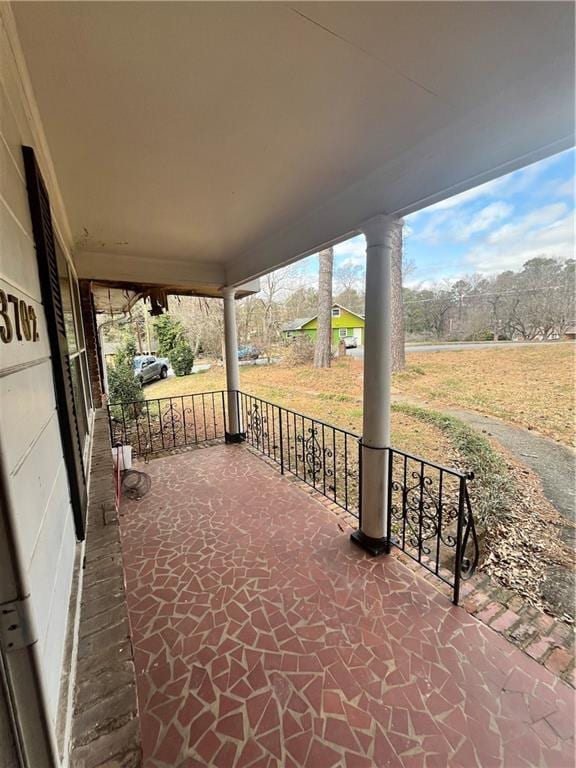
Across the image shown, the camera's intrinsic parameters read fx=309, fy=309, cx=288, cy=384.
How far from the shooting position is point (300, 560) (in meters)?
2.36

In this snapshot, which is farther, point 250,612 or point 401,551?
point 401,551

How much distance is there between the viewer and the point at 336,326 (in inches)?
627

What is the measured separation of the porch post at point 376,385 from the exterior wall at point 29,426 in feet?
6.16

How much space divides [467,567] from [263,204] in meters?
3.15

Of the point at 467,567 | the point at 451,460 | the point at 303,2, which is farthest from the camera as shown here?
the point at 451,460

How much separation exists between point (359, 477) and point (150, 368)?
11.6 metres

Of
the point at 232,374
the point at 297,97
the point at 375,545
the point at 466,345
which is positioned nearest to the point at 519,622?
the point at 375,545

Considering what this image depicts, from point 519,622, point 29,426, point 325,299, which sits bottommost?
point 519,622

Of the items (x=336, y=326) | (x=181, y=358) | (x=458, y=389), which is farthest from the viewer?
(x=336, y=326)

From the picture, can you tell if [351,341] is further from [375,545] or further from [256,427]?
[375,545]

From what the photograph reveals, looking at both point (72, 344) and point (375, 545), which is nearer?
point (72, 344)

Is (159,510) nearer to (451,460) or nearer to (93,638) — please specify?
(93,638)

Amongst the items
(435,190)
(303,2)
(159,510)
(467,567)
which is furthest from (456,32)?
(159,510)

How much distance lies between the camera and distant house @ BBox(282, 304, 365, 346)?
1349 centimetres
